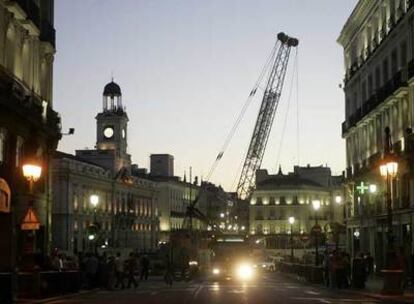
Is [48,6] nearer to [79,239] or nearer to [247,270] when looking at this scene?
[247,270]

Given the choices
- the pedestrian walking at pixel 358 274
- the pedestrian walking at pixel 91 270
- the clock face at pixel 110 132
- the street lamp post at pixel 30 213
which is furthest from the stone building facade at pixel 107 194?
the street lamp post at pixel 30 213

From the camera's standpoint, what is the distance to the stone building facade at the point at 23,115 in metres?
47.3

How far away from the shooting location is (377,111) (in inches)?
2689

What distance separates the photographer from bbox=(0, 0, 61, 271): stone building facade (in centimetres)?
4731

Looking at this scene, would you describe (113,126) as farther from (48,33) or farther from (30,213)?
(30,213)

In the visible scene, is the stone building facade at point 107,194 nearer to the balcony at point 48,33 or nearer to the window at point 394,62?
the balcony at point 48,33

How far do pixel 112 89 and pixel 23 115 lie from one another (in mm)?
112127

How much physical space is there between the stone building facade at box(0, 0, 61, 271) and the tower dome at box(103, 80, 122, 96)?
9801cm

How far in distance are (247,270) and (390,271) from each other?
102 feet

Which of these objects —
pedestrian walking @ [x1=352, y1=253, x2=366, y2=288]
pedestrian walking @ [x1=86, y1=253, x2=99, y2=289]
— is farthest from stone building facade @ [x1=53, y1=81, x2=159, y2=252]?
pedestrian walking @ [x1=352, y1=253, x2=366, y2=288]

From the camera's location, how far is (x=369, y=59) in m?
71.9

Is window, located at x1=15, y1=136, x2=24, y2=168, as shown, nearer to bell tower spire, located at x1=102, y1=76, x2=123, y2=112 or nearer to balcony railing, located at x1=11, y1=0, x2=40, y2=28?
balcony railing, located at x1=11, y1=0, x2=40, y2=28

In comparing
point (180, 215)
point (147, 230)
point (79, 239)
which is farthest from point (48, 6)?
point (180, 215)

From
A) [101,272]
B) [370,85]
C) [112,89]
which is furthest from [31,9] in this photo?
[112,89]
